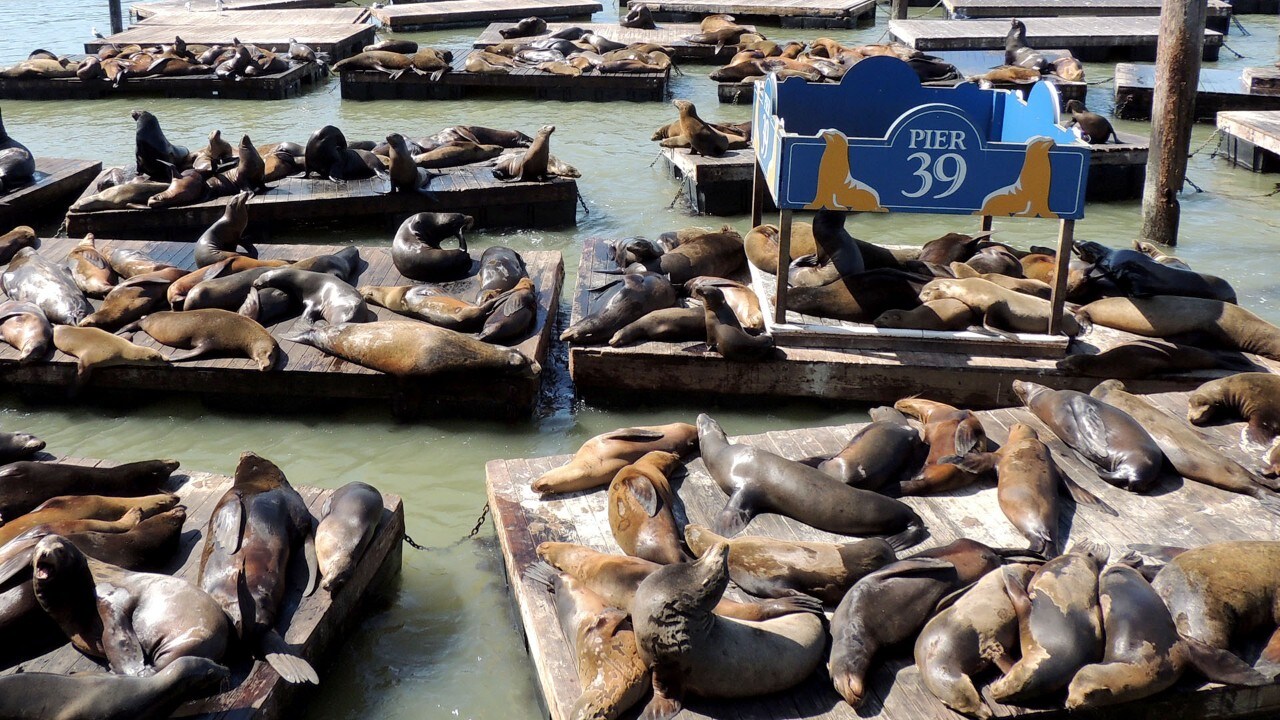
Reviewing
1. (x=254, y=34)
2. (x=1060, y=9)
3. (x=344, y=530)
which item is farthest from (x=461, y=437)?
(x=1060, y=9)

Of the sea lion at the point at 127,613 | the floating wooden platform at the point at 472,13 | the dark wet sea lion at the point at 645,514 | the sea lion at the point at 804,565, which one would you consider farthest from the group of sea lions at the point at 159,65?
the sea lion at the point at 804,565

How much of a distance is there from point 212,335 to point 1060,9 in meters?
19.5

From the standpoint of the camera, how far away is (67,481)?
4664mm

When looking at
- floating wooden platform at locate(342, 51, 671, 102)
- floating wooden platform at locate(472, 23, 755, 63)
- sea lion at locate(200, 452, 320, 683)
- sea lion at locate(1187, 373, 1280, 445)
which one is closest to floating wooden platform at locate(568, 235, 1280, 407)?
sea lion at locate(1187, 373, 1280, 445)

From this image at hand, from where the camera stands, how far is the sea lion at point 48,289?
271 inches

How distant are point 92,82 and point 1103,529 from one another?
16076 millimetres

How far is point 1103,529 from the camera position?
443 cm

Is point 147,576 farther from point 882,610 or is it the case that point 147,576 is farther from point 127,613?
point 882,610

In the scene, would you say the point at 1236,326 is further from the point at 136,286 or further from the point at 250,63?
the point at 250,63

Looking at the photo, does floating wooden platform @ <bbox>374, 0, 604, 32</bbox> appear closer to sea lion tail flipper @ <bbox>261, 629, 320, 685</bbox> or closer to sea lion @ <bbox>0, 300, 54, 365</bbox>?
sea lion @ <bbox>0, 300, 54, 365</bbox>

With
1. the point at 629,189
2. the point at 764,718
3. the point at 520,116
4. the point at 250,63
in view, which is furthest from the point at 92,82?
the point at 764,718

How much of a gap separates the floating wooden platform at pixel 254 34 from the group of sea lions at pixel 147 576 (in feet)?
51.2

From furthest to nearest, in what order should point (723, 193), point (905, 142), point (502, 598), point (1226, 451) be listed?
point (723, 193), point (905, 142), point (1226, 451), point (502, 598)

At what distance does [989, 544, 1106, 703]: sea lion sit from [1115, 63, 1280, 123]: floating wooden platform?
36.8 ft
